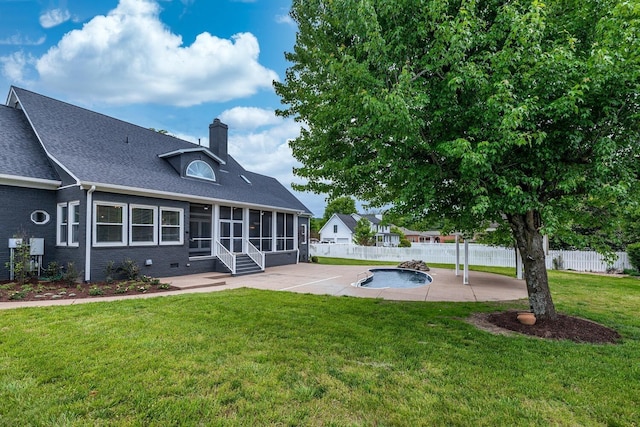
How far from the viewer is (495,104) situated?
13.2 ft

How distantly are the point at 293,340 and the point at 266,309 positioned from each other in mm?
2106

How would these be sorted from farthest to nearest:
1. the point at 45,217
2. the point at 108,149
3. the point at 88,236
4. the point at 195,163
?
the point at 195,163 → the point at 108,149 → the point at 45,217 → the point at 88,236

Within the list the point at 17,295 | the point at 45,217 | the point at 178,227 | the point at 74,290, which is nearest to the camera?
the point at 17,295

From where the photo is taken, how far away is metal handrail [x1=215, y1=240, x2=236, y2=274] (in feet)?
44.1

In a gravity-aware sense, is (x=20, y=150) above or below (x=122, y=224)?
above

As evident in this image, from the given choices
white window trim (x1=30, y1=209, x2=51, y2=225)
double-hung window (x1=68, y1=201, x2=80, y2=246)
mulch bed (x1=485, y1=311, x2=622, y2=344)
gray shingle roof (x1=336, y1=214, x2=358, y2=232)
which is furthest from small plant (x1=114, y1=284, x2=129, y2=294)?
gray shingle roof (x1=336, y1=214, x2=358, y2=232)

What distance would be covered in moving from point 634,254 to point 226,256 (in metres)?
19.2

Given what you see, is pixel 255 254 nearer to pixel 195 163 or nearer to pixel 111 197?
pixel 195 163

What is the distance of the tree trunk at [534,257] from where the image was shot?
5777mm

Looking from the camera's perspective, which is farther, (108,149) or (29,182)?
(108,149)

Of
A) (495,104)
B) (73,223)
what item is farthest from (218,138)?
(495,104)

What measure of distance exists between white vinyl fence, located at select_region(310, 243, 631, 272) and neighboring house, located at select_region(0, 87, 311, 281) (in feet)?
36.0

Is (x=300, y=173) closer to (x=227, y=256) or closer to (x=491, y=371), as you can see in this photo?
(x=491, y=371)

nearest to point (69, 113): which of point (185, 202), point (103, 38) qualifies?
point (103, 38)
